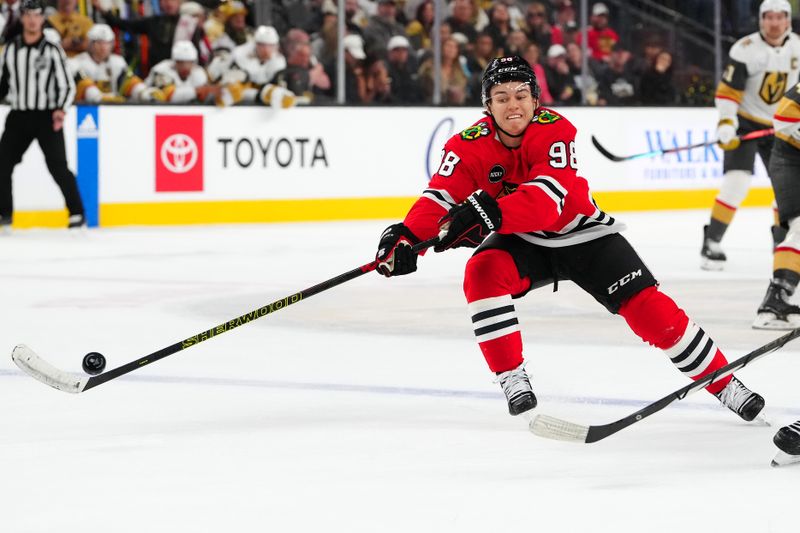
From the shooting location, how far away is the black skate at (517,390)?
10.9 ft

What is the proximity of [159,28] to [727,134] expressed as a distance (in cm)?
403

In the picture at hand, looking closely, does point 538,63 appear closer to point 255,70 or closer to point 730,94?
point 255,70

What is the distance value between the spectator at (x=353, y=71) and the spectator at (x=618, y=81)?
83.3 inches

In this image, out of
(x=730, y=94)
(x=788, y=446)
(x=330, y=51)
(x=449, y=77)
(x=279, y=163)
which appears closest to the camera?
(x=788, y=446)

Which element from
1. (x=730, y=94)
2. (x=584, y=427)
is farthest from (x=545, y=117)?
(x=730, y=94)

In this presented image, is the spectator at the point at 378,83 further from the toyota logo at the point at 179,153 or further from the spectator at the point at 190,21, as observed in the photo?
the toyota logo at the point at 179,153

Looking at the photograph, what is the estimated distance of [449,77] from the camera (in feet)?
35.0

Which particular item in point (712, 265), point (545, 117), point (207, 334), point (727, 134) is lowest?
point (712, 265)

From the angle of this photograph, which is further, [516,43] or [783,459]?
[516,43]

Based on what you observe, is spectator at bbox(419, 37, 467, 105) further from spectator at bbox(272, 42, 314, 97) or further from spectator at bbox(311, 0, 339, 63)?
spectator at bbox(272, 42, 314, 97)

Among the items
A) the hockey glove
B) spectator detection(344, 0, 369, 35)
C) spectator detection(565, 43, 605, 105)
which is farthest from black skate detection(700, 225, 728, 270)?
spectator detection(565, 43, 605, 105)

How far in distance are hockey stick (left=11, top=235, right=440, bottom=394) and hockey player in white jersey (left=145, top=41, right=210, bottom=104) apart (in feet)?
19.5

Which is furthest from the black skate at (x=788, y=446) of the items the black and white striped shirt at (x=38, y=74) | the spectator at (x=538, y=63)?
the spectator at (x=538, y=63)

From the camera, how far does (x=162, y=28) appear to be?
376 inches
